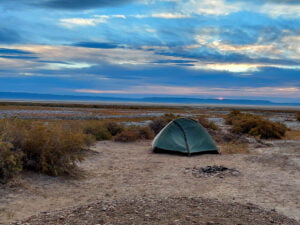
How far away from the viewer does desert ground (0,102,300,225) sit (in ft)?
21.1

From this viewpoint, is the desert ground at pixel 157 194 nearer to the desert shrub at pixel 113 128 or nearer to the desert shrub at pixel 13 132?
the desert shrub at pixel 13 132

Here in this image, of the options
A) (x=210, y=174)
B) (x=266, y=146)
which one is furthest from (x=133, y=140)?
(x=210, y=174)

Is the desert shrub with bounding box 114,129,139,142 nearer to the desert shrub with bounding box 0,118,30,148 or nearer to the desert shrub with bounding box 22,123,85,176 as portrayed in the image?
the desert shrub with bounding box 22,123,85,176

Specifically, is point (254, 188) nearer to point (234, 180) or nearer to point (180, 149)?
point (234, 180)

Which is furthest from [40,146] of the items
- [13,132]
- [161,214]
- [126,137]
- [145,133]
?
[145,133]

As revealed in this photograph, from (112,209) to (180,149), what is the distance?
8527 mm

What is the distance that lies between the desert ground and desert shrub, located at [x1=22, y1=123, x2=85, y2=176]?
1.00ft

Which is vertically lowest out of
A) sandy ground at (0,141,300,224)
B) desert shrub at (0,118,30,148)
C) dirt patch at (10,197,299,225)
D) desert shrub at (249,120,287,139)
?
sandy ground at (0,141,300,224)

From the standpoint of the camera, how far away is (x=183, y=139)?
610 inches

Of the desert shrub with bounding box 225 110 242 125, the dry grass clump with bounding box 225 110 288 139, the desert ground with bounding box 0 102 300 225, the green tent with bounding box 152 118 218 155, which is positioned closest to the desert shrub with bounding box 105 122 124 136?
the green tent with bounding box 152 118 218 155

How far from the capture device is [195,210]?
6.86 meters

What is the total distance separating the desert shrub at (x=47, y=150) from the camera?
386 inches

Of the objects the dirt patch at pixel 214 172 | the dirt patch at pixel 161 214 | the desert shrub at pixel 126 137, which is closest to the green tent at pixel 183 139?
the dirt patch at pixel 214 172

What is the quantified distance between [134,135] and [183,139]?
16.7 ft
